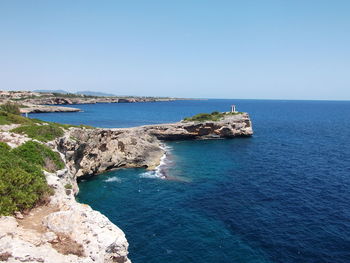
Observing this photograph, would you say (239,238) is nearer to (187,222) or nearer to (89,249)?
(187,222)

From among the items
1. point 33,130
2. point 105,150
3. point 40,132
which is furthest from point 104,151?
point 33,130

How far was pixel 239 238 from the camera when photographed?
2505cm

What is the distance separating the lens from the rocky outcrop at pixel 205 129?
253 feet

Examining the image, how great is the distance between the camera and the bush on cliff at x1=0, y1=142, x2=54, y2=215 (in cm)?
1339

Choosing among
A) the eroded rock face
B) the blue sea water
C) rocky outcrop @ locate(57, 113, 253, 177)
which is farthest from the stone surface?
the blue sea water

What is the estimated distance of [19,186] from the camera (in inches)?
579

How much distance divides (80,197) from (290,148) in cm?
5223

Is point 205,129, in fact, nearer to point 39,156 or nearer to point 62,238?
point 39,156

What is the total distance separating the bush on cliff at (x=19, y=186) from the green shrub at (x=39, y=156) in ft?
13.7

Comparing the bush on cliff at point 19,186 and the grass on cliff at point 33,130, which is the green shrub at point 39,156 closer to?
the bush on cliff at point 19,186

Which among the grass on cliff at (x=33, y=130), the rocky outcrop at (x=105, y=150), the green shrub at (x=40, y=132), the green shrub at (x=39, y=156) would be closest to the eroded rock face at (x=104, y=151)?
the rocky outcrop at (x=105, y=150)

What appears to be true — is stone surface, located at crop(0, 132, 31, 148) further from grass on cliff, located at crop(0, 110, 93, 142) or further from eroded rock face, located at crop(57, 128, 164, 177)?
eroded rock face, located at crop(57, 128, 164, 177)

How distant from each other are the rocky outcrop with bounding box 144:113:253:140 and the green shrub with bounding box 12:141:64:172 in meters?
50.4

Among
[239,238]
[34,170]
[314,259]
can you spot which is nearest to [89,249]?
[34,170]
